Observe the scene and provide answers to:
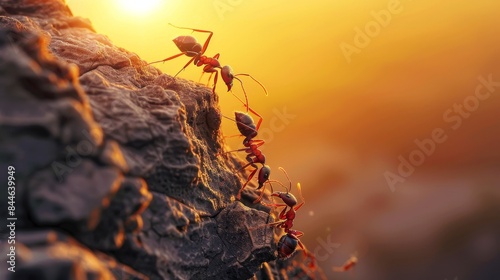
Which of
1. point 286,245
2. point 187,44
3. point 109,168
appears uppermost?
point 187,44

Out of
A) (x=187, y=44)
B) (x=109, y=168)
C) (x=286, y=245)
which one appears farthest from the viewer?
(x=187, y=44)

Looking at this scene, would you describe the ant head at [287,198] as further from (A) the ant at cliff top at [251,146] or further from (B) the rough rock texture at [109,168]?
(B) the rough rock texture at [109,168]

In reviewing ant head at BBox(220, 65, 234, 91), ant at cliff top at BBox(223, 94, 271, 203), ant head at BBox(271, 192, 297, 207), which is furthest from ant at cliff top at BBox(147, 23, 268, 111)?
ant head at BBox(271, 192, 297, 207)

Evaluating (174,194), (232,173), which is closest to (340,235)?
(232,173)

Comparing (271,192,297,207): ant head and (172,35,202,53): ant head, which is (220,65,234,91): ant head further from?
(271,192,297,207): ant head

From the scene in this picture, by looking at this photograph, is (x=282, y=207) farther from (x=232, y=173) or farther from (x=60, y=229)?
(x=60, y=229)

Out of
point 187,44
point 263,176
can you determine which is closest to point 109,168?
point 263,176

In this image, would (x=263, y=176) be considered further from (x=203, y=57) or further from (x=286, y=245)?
(x=203, y=57)
